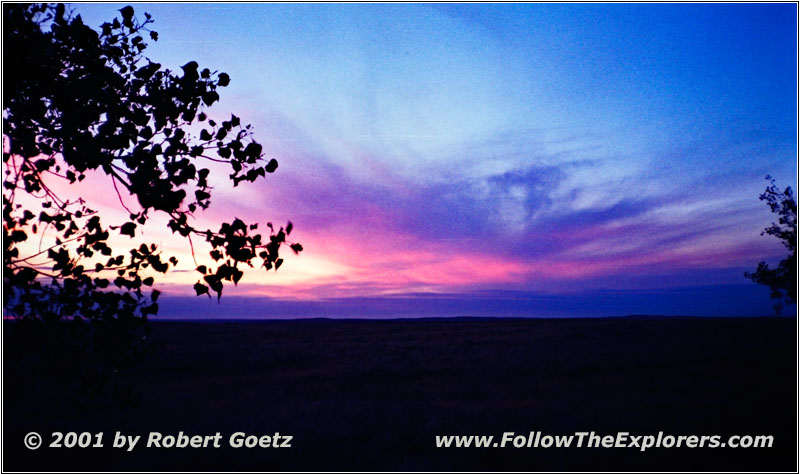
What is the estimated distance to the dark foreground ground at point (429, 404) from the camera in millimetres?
16031

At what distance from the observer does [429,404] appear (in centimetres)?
2534

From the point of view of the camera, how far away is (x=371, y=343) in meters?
56.0

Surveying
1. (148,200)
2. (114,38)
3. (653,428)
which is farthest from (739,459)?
(114,38)

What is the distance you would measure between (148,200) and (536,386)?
28.4 meters

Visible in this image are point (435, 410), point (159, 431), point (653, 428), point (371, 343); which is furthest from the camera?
point (371, 343)

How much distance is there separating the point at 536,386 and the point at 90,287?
27.7 meters

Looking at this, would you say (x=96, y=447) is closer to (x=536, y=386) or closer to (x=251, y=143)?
(x=251, y=143)

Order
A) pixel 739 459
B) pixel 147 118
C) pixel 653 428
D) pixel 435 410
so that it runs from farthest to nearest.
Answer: pixel 435 410 < pixel 653 428 < pixel 739 459 < pixel 147 118

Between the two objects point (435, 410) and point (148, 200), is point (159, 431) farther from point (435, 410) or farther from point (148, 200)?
point (148, 200)

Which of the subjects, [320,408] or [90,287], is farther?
[320,408]

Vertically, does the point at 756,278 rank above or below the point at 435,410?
above

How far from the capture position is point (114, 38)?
7.26 metres

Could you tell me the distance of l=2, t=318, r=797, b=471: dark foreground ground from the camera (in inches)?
631

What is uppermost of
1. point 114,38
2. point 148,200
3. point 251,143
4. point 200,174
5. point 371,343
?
point 114,38
